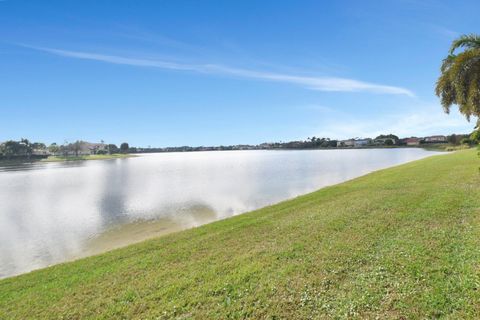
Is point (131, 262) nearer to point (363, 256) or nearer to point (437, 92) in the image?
point (363, 256)

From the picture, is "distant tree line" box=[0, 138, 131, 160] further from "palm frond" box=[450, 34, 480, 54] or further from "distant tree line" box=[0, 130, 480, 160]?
"palm frond" box=[450, 34, 480, 54]

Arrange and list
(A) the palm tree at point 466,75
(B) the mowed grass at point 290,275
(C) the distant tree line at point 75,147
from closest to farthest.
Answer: (B) the mowed grass at point 290,275 < (A) the palm tree at point 466,75 < (C) the distant tree line at point 75,147

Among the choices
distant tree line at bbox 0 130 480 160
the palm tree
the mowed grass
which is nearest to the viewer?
the mowed grass

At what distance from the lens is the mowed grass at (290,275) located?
4184mm

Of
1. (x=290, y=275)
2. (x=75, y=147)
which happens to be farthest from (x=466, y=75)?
(x=75, y=147)

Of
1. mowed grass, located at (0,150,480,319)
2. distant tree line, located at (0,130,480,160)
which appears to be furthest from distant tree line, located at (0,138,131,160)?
mowed grass, located at (0,150,480,319)

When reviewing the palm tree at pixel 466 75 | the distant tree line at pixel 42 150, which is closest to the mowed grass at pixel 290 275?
the palm tree at pixel 466 75

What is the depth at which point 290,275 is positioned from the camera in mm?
5230

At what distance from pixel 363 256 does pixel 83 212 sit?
1708cm

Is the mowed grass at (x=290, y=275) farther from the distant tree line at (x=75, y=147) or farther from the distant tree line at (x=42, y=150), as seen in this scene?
the distant tree line at (x=42, y=150)

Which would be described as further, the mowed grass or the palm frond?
the palm frond

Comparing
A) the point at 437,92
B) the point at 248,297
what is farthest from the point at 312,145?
the point at 248,297

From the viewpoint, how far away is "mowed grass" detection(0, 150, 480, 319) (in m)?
4.18

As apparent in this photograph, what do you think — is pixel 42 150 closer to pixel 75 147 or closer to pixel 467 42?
pixel 75 147
